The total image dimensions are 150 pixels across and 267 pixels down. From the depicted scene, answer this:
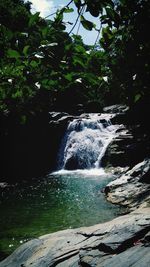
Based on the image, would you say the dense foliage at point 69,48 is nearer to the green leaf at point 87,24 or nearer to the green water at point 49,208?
the green leaf at point 87,24

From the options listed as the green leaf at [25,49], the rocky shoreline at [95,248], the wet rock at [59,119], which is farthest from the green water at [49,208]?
the wet rock at [59,119]

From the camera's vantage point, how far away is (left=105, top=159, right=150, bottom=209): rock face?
1511cm

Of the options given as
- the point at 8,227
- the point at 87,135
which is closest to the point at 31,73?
the point at 8,227

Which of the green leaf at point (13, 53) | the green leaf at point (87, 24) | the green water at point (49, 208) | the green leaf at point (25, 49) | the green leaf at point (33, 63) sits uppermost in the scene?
the green leaf at point (87, 24)

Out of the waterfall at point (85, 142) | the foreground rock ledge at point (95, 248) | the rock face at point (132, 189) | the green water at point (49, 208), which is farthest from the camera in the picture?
the waterfall at point (85, 142)

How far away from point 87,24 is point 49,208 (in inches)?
581

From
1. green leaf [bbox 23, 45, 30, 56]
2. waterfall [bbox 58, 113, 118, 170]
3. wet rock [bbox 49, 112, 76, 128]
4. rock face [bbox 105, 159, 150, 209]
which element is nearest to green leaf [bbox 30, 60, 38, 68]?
green leaf [bbox 23, 45, 30, 56]

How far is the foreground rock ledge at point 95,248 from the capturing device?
5.94 metres

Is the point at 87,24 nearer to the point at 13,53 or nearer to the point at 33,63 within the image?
the point at 33,63

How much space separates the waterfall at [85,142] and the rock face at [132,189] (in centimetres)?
1234

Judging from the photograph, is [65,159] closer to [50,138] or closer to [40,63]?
[50,138]

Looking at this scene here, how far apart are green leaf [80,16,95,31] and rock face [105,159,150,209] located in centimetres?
1234

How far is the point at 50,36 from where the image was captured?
9.27 ft

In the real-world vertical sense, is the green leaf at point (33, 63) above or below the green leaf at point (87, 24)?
below
